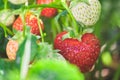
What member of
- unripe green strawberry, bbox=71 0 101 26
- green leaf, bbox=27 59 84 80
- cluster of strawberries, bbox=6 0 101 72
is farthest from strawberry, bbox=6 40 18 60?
green leaf, bbox=27 59 84 80

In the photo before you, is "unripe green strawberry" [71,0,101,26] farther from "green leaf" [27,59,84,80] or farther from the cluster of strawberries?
"green leaf" [27,59,84,80]

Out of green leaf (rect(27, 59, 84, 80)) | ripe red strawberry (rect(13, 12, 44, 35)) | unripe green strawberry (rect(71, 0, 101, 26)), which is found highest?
green leaf (rect(27, 59, 84, 80))

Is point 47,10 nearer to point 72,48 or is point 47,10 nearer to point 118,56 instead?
point 72,48

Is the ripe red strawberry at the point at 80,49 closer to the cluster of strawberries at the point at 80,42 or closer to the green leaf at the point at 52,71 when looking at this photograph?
the cluster of strawberries at the point at 80,42

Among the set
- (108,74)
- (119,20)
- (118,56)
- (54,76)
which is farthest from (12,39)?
(118,56)

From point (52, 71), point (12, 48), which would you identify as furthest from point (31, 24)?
point (52, 71)

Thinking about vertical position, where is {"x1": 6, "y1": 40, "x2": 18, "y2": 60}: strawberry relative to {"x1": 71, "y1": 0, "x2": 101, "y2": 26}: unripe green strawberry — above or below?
below

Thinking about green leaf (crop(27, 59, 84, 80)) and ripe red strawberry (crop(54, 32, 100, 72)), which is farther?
ripe red strawberry (crop(54, 32, 100, 72))
